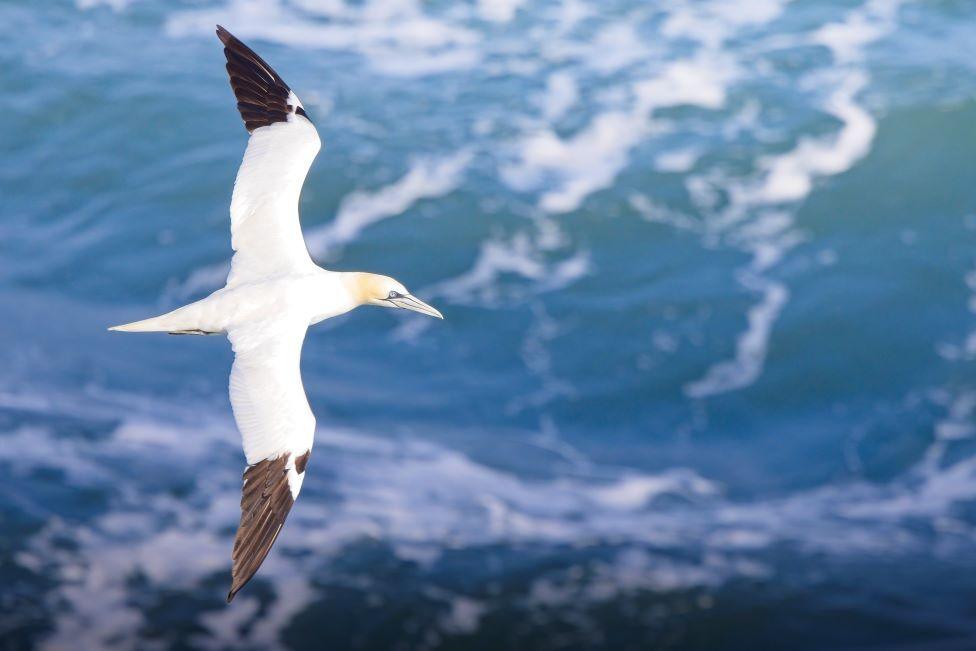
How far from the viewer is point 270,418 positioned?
29.5ft

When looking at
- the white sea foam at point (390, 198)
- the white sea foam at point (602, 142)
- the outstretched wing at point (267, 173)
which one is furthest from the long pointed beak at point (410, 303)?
the white sea foam at point (602, 142)

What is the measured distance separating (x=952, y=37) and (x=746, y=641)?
12.6 m

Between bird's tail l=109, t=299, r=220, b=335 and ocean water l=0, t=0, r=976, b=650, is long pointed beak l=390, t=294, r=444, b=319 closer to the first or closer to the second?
bird's tail l=109, t=299, r=220, b=335

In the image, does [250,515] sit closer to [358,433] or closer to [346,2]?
[358,433]

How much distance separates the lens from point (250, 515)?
8570mm

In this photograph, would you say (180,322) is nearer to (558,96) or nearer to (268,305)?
A: (268,305)

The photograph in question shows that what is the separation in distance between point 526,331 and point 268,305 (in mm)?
7821

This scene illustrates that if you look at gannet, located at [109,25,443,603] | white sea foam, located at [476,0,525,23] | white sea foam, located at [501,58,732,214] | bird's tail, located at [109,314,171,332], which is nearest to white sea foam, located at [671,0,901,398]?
white sea foam, located at [501,58,732,214]

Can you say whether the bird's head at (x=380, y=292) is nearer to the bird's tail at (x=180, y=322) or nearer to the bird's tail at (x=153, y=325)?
the bird's tail at (x=180, y=322)

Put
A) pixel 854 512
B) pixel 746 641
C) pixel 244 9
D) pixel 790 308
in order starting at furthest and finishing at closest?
1. pixel 244 9
2. pixel 790 308
3. pixel 854 512
4. pixel 746 641

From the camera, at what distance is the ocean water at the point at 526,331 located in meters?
13.1

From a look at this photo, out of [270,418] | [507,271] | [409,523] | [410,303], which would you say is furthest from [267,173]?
[507,271]

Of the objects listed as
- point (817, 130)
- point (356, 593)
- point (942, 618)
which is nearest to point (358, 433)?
point (356, 593)

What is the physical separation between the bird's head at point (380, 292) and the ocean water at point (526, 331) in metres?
3.85
